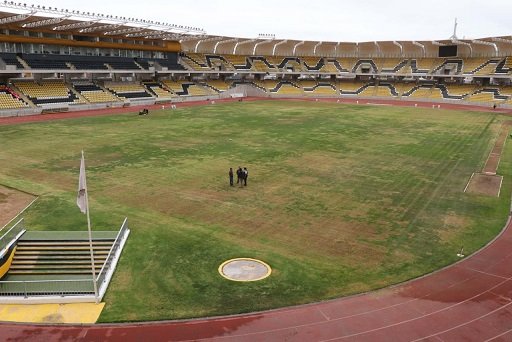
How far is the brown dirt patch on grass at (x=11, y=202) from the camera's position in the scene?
20.4 m

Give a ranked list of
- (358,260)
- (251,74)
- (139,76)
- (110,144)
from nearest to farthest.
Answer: (358,260)
(110,144)
(139,76)
(251,74)

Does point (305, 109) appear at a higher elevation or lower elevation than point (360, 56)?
lower

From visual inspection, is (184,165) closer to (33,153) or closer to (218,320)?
(33,153)

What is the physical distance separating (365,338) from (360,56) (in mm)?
101384

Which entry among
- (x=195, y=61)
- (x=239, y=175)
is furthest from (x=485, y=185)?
(x=195, y=61)

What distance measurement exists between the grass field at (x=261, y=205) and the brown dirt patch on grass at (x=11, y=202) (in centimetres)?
77

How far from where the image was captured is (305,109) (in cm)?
6988

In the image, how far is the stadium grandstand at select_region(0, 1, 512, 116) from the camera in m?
62.4

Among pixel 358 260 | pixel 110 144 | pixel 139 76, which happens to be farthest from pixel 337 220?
pixel 139 76

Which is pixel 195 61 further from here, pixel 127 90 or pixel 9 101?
pixel 9 101

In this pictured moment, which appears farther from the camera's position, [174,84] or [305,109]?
[174,84]

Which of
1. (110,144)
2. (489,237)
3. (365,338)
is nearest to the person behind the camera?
(365,338)

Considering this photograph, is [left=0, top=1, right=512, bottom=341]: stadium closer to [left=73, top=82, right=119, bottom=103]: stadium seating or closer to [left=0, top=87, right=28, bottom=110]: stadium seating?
[left=0, top=87, right=28, bottom=110]: stadium seating

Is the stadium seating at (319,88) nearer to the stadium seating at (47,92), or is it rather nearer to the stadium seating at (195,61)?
the stadium seating at (195,61)
